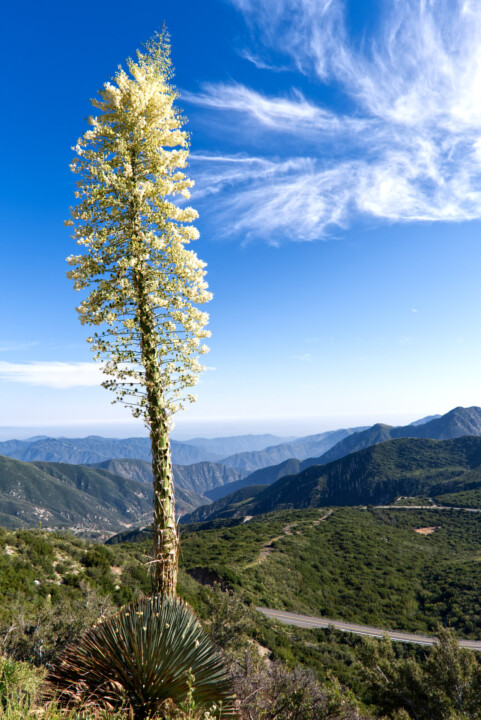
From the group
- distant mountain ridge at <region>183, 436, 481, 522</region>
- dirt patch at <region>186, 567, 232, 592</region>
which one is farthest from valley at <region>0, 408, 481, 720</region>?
distant mountain ridge at <region>183, 436, 481, 522</region>

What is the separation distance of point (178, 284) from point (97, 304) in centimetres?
88

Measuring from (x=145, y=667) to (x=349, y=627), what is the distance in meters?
33.5

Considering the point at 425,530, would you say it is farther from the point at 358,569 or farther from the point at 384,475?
the point at 384,475

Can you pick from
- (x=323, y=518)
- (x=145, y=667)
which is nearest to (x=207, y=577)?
(x=145, y=667)

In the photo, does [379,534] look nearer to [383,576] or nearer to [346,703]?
[383,576]

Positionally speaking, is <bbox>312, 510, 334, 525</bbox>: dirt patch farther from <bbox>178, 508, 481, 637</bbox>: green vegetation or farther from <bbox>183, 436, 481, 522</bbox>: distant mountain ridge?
<bbox>183, 436, 481, 522</bbox>: distant mountain ridge

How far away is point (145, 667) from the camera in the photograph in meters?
3.51

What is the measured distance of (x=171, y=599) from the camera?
3814mm

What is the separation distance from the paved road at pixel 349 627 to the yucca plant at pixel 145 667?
2748 centimetres

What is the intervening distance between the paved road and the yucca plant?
27.5m

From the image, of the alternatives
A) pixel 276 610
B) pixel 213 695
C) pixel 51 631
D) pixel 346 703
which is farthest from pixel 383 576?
pixel 213 695

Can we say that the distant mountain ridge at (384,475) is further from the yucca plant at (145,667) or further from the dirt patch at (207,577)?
the yucca plant at (145,667)

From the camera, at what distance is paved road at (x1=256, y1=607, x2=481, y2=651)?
2719 cm

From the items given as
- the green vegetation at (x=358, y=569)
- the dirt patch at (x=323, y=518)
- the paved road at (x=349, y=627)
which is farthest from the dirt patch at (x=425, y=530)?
the paved road at (x=349, y=627)
